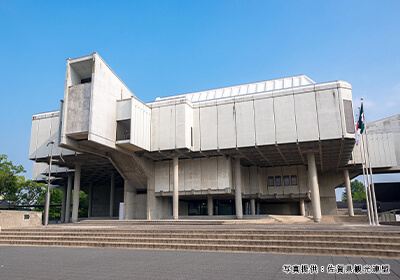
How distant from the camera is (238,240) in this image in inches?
520

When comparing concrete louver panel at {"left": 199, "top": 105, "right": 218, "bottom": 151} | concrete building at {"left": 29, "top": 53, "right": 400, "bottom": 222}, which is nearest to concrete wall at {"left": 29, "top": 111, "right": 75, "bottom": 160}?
concrete building at {"left": 29, "top": 53, "right": 400, "bottom": 222}

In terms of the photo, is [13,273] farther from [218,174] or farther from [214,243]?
[218,174]

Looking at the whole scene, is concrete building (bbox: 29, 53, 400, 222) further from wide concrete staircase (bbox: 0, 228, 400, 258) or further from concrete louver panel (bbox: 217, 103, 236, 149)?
wide concrete staircase (bbox: 0, 228, 400, 258)

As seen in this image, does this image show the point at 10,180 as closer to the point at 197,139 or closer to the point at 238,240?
the point at 197,139

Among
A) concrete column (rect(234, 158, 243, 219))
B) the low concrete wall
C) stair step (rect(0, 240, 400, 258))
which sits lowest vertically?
stair step (rect(0, 240, 400, 258))

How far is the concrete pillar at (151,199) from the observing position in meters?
36.6

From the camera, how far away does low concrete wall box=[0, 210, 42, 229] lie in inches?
850

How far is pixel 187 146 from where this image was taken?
33.2 meters

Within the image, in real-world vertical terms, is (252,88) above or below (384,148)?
Answer: above

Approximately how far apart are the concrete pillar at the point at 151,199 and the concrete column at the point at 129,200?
9.22ft

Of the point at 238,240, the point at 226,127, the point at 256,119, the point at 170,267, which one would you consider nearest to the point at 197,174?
the point at 226,127

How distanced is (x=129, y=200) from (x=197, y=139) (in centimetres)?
1191

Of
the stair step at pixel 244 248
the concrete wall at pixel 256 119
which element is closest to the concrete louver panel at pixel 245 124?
the concrete wall at pixel 256 119

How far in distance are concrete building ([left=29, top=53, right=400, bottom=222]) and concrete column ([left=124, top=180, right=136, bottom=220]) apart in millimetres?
123
